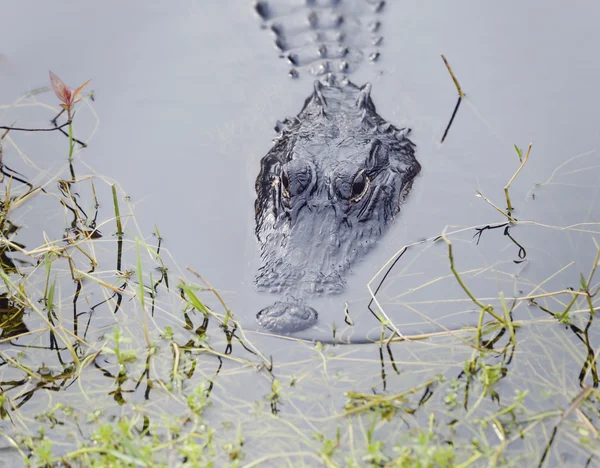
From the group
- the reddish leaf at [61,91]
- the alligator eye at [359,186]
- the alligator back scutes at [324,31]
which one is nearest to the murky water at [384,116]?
the alligator back scutes at [324,31]

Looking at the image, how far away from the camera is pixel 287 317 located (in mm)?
3486

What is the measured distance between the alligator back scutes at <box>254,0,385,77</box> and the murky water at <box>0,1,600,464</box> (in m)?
0.12

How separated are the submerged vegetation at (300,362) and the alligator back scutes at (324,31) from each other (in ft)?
7.30

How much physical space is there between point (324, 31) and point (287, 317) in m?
3.52

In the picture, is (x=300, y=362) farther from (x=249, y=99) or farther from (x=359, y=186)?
(x=249, y=99)

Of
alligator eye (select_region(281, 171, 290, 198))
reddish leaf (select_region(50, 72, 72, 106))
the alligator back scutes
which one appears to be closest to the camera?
alligator eye (select_region(281, 171, 290, 198))

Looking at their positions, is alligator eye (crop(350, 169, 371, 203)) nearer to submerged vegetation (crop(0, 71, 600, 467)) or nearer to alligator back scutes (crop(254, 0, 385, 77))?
submerged vegetation (crop(0, 71, 600, 467))

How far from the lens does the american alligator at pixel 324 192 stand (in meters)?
3.77

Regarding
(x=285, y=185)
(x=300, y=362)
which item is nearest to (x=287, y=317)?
(x=300, y=362)

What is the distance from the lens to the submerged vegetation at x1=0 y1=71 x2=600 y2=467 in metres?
3.00

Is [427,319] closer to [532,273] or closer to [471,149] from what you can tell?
[532,273]

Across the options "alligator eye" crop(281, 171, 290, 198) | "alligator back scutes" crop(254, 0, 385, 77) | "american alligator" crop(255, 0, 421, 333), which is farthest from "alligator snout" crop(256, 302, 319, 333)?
"alligator back scutes" crop(254, 0, 385, 77)

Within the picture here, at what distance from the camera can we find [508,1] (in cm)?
608

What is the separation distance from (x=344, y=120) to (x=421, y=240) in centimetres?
117
